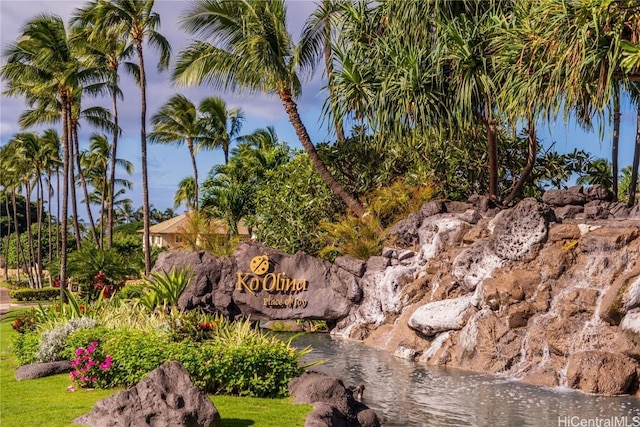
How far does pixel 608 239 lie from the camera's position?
16.5 m

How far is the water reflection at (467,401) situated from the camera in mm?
11406

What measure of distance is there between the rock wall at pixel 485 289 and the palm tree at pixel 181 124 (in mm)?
24882

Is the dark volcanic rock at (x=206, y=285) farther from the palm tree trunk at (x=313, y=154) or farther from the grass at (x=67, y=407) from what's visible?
the grass at (x=67, y=407)

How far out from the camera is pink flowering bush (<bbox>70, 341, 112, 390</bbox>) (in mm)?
11703

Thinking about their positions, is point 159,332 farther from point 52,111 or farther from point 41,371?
point 52,111

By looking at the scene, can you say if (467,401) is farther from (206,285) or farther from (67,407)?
(206,285)

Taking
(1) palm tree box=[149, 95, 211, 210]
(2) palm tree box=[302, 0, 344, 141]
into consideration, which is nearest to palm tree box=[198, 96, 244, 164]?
(1) palm tree box=[149, 95, 211, 210]

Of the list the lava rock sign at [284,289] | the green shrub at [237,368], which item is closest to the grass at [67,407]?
the green shrub at [237,368]

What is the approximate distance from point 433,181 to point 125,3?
→ 14.7m

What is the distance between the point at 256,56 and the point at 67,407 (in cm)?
1795

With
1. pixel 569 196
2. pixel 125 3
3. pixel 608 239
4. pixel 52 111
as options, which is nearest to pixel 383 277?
pixel 569 196

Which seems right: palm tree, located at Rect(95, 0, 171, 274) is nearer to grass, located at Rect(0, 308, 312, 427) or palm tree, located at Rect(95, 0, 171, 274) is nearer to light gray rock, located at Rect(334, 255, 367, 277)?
light gray rock, located at Rect(334, 255, 367, 277)

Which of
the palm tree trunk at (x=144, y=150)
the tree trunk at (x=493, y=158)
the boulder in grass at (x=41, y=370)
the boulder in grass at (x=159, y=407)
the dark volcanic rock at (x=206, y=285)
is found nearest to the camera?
the boulder in grass at (x=159, y=407)

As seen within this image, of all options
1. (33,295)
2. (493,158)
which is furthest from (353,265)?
(33,295)
